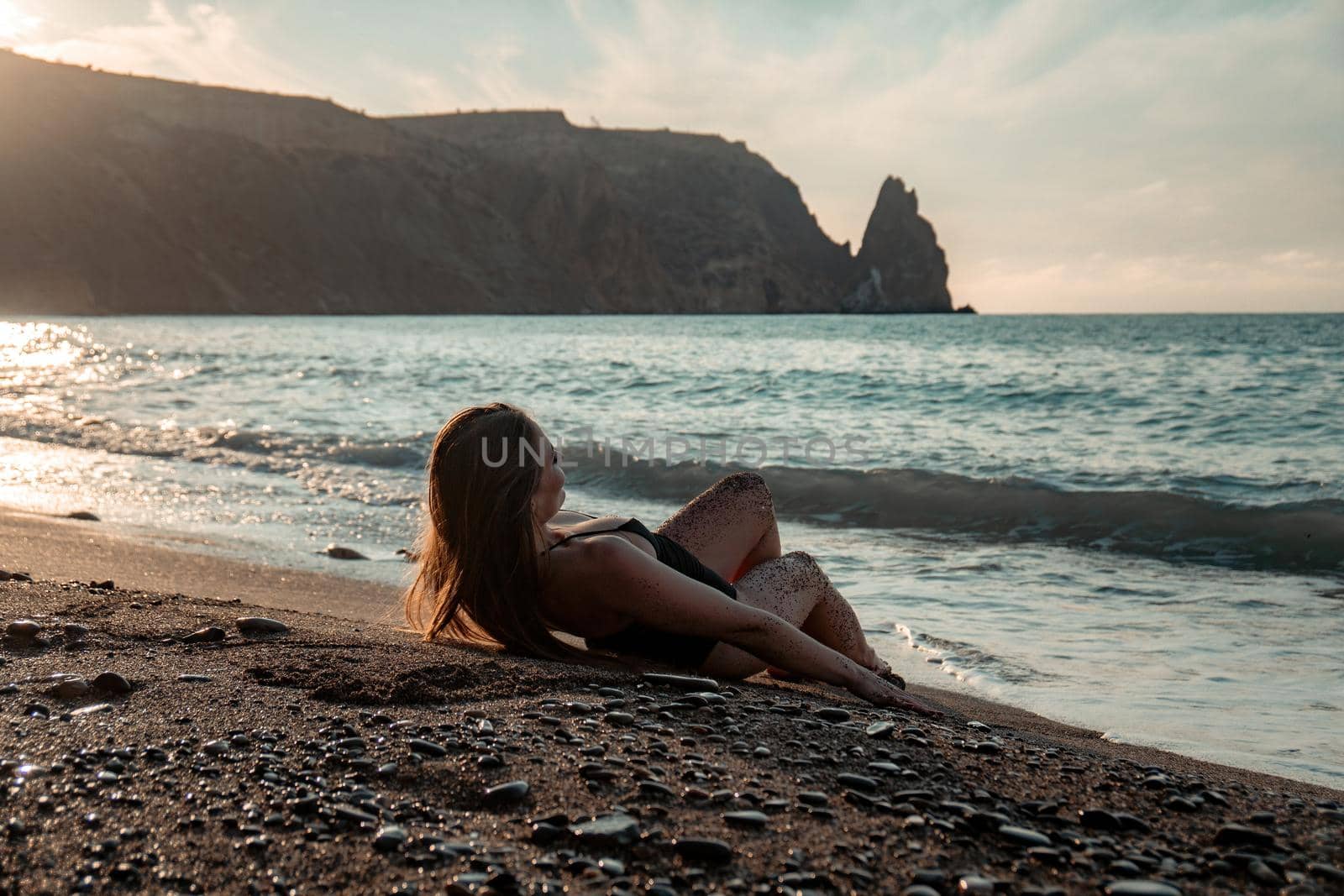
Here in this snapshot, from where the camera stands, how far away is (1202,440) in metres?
11.6

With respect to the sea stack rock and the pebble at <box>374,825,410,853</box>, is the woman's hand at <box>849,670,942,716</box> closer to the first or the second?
the pebble at <box>374,825,410,853</box>

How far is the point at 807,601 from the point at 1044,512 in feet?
16.2

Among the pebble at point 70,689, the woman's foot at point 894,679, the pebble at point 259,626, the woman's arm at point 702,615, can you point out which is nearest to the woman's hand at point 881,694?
the woman's arm at point 702,615

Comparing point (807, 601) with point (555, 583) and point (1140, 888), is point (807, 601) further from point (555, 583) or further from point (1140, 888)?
point (1140, 888)

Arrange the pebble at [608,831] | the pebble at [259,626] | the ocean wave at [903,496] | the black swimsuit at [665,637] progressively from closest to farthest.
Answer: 1. the pebble at [608,831]
2. the black swimsuit at [665,637]
3. the pebble at [259,626]
4. the ocean wave at [903,496]

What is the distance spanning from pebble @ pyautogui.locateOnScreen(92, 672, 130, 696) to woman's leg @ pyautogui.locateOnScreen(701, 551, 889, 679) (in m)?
1.92

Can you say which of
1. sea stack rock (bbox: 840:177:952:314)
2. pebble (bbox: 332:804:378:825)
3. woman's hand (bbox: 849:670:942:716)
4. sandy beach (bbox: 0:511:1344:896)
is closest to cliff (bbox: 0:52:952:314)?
sea stack rock (bbox: 840:177:952:314)

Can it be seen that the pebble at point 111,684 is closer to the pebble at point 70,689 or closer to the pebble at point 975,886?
the pebble at point 70,689

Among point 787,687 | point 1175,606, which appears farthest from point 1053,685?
point 1175,606

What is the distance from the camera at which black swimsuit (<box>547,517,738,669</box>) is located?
3281mm

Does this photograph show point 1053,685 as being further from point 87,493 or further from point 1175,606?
point 87,493

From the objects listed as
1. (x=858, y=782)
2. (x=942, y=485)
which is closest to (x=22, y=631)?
(x=858, y=782)

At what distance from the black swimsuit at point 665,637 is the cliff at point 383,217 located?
207ft

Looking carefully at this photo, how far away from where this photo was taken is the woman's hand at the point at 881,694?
3.16 meters
